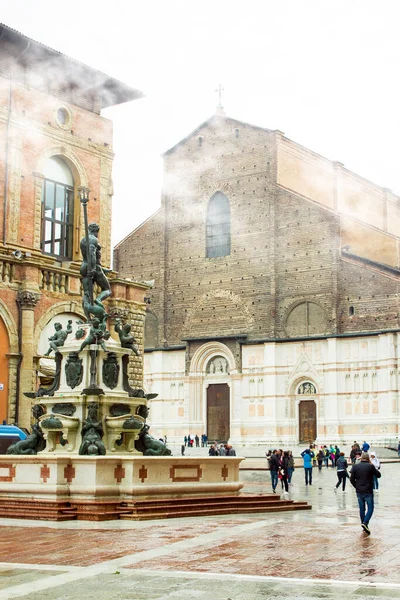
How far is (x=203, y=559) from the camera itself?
9.25m

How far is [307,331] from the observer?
149 feet

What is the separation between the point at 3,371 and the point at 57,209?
21.3ft

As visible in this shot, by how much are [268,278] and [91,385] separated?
3245 centimetres

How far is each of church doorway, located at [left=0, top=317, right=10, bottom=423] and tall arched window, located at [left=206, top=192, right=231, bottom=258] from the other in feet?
80.7

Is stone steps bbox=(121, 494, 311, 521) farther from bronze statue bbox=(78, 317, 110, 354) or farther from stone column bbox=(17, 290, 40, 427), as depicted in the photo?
stone column bbox=(17, 290, 40, 427)

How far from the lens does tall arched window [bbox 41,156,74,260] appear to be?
2902 cm

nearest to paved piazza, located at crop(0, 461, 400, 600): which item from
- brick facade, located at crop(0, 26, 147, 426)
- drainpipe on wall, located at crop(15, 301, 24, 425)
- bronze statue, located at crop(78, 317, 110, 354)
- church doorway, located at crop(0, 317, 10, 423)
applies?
bronze statue, located at crop(78, 317, 110, 354)

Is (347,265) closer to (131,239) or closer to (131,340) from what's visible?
(131,239)

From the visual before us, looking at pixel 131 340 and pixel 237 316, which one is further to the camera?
pixel 237 316

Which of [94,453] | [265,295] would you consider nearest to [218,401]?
[265,295]

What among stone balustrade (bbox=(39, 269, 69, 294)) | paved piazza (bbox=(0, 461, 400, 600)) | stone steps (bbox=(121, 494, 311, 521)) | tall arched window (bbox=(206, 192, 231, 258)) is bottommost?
paved piazza (bbox=(0, 461, 400, 600))

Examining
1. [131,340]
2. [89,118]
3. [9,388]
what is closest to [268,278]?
[89,118]

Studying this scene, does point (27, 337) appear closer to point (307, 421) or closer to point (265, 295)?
point (307, 421)

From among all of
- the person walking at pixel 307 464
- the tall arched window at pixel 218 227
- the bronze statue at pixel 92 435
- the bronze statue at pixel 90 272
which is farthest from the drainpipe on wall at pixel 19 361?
the tall arched window at pixel 218 227
